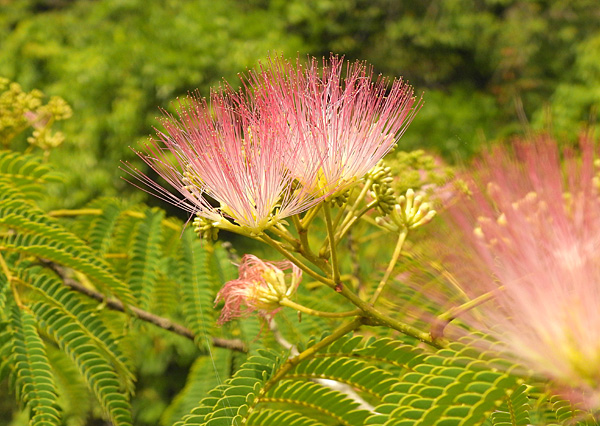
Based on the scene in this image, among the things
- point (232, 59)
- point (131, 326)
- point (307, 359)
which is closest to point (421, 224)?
point (307, 359)

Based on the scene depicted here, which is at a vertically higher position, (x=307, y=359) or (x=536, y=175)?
(x=536, y=175)

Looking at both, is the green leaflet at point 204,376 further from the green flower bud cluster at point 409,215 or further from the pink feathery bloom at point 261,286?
the green flower bud cluster at point 409,215

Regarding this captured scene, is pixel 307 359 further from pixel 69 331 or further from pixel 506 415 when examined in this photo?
pixel 69 331

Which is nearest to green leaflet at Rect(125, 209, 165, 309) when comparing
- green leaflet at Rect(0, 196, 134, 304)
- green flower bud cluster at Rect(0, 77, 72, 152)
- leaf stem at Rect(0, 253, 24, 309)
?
green leaflet at Rect(0, 196, 134, 304)

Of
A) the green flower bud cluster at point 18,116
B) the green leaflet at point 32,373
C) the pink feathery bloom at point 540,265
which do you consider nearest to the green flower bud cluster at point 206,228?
the pink feathery bloom at point 540,265

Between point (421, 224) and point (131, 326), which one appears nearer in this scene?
point (421, 224)

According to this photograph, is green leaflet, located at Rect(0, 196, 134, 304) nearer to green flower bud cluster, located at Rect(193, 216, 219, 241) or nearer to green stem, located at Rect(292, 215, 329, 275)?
green flower bud cluster, located at Rect(193, 216, 219, 241)

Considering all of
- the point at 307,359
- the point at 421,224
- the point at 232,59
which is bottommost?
the point at 232,59

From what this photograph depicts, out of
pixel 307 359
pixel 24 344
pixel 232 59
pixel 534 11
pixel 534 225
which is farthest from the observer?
pixel 534 11
